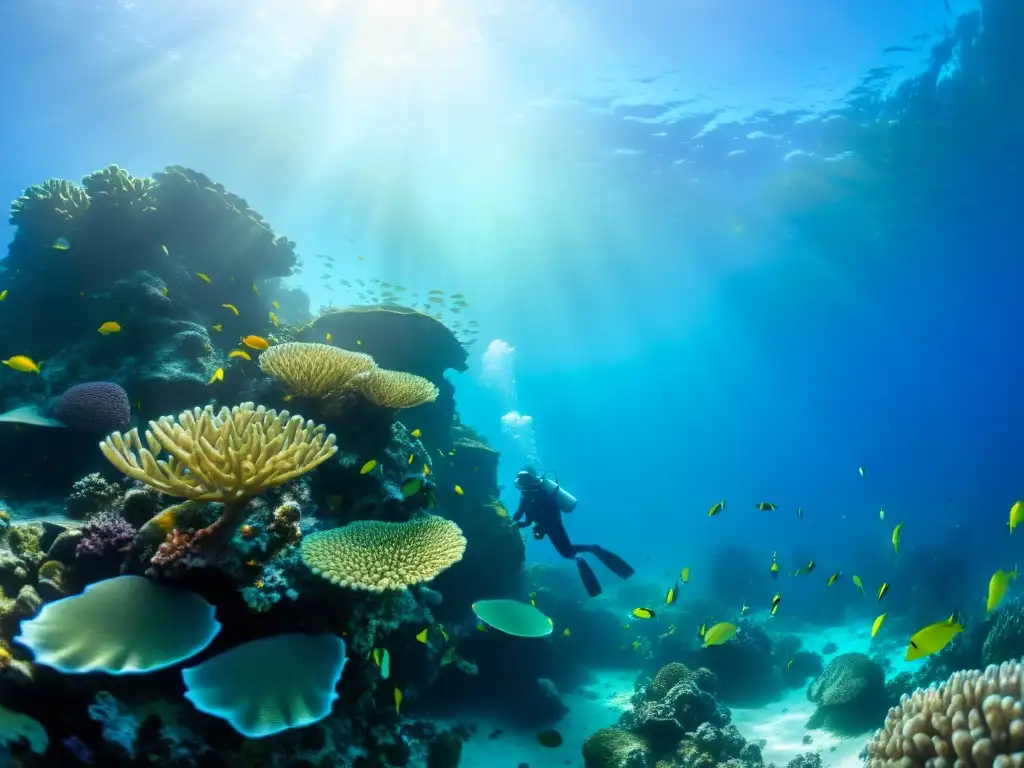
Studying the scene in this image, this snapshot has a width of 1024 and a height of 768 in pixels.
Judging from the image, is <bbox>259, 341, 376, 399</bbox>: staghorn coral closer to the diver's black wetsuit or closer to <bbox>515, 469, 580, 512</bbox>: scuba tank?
<bbox>515, 469, 580, 512</bbox>: scuba tank

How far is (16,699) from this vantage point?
3.15m

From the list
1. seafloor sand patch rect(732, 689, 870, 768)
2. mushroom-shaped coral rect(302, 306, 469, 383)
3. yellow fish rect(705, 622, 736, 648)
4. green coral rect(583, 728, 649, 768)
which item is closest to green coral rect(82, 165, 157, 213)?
mushroom-shaped coral rect(302, 306, 469, 383)

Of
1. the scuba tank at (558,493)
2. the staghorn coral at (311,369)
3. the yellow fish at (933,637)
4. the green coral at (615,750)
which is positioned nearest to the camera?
the yellow fish at (933,637)

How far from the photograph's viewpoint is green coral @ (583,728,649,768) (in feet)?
25.1

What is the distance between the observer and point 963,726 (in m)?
3.22

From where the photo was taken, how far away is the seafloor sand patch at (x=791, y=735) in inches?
348

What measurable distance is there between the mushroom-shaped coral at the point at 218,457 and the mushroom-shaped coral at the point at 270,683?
1.20 metres

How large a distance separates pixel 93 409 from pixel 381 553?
515cm

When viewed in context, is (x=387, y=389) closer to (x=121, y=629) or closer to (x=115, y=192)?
(x=121, y=629)

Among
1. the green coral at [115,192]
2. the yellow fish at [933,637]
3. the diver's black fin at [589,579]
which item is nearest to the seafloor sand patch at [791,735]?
the diver's black fin at [589,579]

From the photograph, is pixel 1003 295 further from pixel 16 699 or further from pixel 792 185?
pixel 16 699

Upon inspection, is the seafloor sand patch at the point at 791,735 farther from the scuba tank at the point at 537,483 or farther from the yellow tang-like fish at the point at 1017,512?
the scuba tank at the point at 537,483

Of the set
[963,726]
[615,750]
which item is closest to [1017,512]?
[963,726]

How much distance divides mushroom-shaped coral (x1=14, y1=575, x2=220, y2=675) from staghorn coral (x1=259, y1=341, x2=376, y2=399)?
115 inches
